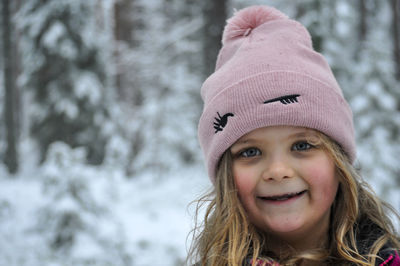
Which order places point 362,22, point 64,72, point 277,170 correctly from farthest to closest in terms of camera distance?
point 362,22, point 64,72, point 277,170

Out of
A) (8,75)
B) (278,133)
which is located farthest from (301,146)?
(8,75)

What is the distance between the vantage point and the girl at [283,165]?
172 cm

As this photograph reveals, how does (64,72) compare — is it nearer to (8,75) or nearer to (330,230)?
(8,75)

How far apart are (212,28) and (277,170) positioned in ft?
15.2

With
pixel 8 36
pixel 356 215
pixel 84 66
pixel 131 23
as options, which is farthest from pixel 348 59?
pixel 8 36

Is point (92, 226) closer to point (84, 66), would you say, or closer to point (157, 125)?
point (84, 66)

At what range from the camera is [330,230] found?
78.1 inches

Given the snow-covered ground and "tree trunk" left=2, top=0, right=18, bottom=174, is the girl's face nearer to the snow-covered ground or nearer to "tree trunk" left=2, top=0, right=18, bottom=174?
the snow-covered ground

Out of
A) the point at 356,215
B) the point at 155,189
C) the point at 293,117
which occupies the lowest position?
the point at 356,215

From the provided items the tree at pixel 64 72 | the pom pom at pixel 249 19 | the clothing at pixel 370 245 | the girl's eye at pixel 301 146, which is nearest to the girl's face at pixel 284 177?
the girl's eye at pixel 301 146

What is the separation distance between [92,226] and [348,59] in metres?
9.24

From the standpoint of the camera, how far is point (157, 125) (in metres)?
16.1

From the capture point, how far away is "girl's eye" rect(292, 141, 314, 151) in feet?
5.77

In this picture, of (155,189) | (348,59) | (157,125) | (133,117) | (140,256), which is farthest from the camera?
(133,117)
